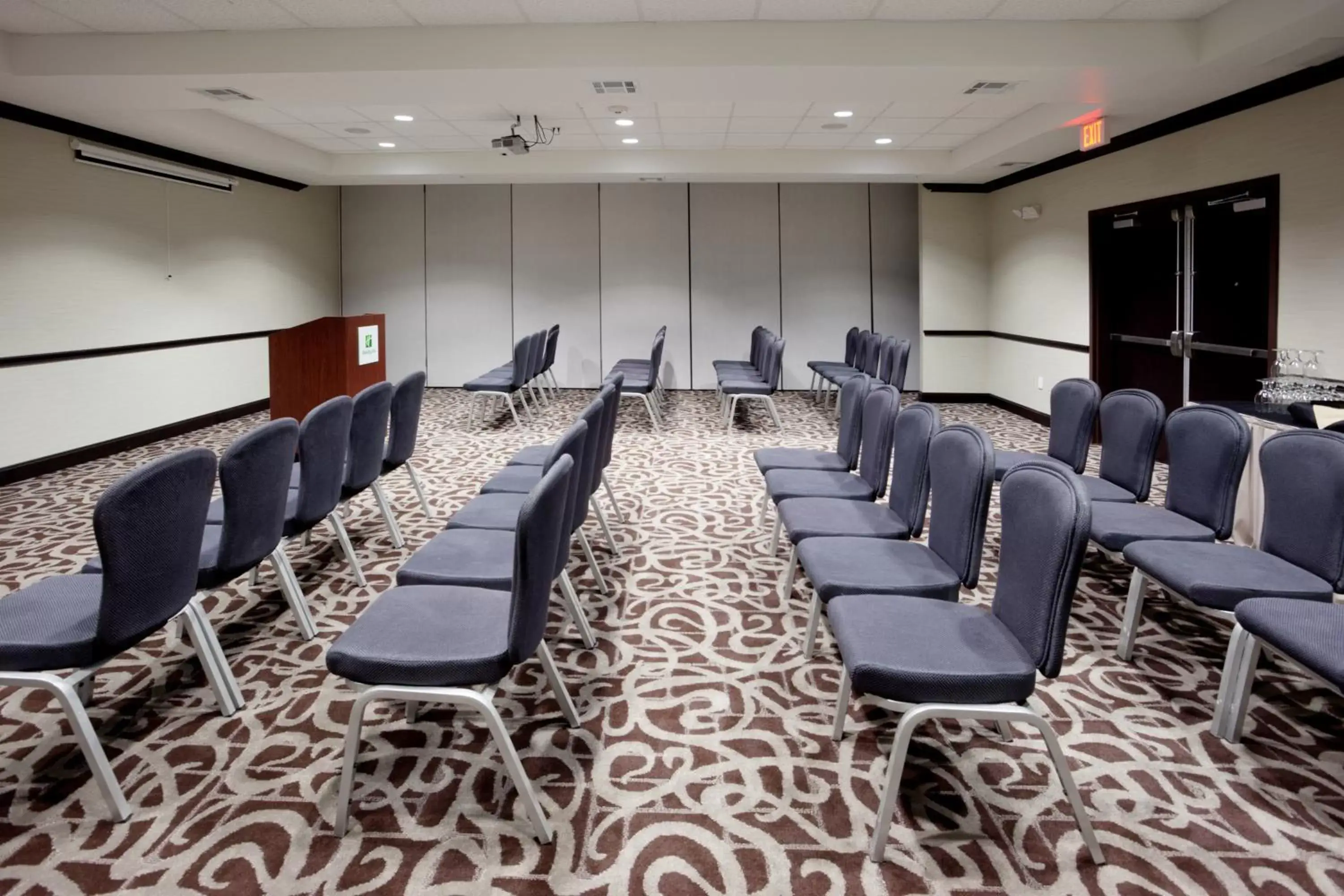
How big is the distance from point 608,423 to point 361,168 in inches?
296

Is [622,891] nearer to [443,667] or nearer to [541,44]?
[443,667]

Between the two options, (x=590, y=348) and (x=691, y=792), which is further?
(x=590, y=348)

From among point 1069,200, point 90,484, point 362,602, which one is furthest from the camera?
point 1069,200

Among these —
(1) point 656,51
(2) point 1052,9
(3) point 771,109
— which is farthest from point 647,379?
(2) point 1052,9

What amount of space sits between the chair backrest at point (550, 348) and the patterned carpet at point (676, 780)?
22.9ft

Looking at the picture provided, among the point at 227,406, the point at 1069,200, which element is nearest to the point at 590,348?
the point at 227,406

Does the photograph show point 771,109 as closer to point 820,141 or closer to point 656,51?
point 820,141

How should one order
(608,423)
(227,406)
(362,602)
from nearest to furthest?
1. (362,602)
2. (608,423)
3. (227,406)

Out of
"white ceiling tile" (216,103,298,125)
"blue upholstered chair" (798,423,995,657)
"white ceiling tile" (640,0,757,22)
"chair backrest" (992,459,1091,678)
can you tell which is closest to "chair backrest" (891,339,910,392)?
"white ceiling tile" (640,0,757,22)

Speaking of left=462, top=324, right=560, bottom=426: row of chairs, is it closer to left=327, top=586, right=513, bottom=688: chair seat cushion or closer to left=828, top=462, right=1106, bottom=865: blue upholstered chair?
left=327, top=586, right=513, bottom=688: chair seat cushion

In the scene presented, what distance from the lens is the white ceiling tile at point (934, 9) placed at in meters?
4.98

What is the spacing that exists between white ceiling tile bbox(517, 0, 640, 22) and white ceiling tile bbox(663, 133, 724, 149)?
11.9ft

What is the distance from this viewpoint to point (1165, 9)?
198 inches

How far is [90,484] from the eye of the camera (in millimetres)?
6496
